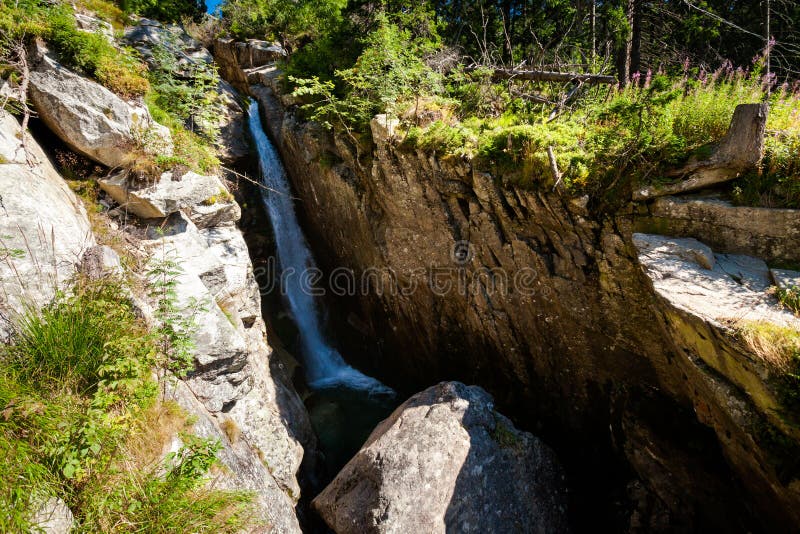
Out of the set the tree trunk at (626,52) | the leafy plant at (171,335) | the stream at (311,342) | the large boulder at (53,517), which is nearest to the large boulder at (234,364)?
the leafy plant at (171,335)

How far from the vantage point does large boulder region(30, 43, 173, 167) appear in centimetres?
536

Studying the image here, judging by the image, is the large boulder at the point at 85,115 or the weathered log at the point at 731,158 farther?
the large boulder at the point at 85,115

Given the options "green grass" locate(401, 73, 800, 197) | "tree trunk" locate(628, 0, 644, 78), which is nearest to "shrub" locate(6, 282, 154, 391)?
"green grass" locate(401, 73, 800, 197)

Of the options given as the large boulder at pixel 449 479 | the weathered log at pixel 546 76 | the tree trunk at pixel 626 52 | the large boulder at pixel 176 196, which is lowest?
the large boulder at pixel 449 479

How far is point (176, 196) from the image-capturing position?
5.91m

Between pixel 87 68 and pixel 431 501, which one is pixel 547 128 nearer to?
pixel 431 501

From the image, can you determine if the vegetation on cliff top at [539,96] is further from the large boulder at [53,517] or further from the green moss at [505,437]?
the large boulder at [53,517]

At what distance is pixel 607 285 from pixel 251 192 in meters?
9.41

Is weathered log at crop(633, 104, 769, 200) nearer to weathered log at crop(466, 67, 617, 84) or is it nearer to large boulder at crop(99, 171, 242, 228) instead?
weathered log at crop(466, 67, 617, 84)

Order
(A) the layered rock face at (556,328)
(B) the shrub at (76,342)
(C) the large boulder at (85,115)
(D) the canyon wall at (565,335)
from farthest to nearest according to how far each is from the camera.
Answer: (C) the large boulder at (85,115)
(A) the layered rock face at (556,328)
(D) the canyon wall at (565,335)
(B) the shrub at (76,342)

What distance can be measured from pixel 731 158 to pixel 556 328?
128 inches

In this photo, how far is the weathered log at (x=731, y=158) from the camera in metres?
3.91

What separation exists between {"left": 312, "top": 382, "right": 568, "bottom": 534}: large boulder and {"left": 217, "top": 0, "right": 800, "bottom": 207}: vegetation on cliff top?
160 inches

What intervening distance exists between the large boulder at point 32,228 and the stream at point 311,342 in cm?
439
